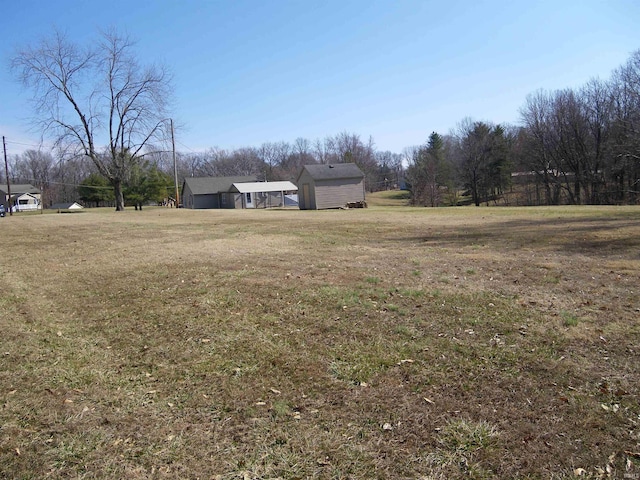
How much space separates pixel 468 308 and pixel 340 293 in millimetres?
1747

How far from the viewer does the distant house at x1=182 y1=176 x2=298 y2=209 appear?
2114 inches

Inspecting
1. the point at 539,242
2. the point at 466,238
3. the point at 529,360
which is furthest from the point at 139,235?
the point at 529,360

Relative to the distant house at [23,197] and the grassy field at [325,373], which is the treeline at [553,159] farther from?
the distant house at [23,197]

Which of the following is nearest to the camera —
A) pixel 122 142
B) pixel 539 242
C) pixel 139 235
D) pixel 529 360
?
pixel 529 360

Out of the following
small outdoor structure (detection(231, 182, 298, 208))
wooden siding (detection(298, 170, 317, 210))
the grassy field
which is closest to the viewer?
the grassy field

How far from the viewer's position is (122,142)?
42.2 m

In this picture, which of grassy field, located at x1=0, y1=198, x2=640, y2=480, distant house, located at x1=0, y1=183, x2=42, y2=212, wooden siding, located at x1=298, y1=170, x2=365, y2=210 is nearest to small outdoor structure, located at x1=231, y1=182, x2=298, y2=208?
wooden siding, located at x1=298, y1=170, x2=365, y2=210

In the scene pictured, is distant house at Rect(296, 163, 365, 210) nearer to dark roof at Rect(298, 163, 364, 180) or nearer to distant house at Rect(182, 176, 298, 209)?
dark roof at Rect(298, 163, 364, 180)

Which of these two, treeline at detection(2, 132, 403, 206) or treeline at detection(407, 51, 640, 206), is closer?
treeline at detection(407, 51, 640, 206)

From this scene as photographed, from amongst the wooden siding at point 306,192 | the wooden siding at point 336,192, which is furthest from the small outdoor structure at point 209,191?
the wooden siding at point 336,192

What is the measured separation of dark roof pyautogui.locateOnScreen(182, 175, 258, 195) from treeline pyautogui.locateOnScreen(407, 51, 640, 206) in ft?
75.9

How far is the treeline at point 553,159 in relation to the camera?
134ft

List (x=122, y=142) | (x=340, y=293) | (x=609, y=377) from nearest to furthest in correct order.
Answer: (x=609, y=377) → (x=340, y=293) → (x=122, y=142)

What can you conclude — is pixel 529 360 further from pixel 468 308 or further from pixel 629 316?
pixel 629 316
